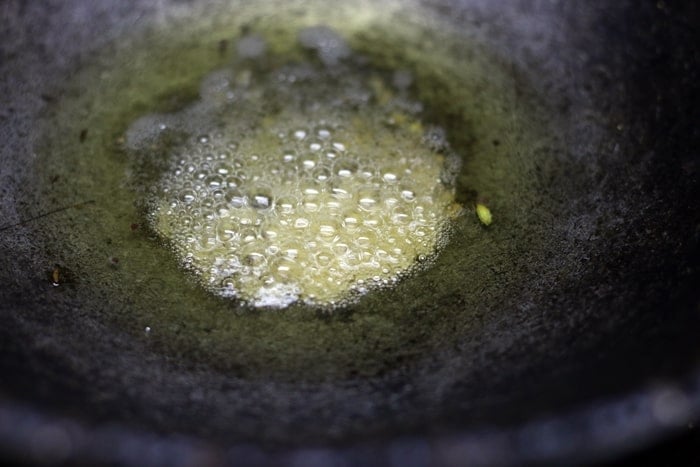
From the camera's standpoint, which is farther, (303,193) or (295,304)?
(303,193)

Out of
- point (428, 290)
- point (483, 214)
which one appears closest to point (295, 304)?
point (428, 290)

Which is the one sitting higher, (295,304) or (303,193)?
(303,193)

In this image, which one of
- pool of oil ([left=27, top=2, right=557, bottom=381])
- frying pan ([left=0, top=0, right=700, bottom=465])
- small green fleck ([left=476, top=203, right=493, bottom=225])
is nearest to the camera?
frying pan ([left=0, top=0, right=700, bottom=465])

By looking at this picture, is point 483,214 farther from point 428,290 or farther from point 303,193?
point 303,193

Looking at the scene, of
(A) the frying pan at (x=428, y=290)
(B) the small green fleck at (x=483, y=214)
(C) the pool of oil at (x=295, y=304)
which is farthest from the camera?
(B) the small green fleck at (x=483, y=214)

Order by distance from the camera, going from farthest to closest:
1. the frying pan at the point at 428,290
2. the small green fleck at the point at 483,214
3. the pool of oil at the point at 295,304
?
the small green fleck at the point at 483,214 < the pool of oil at the point at 295,304 < the frying pan at the point at 428,290

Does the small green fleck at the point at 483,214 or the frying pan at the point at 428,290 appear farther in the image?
the small green fleck at the point at 483,214
